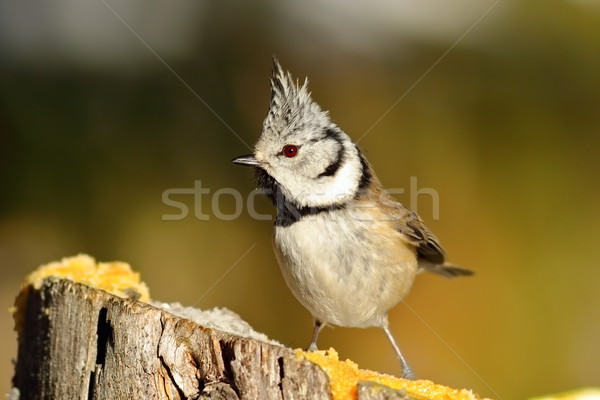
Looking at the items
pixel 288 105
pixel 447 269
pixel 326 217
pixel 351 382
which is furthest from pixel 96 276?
pixel 447 269

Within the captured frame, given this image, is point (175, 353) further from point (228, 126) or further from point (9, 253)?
point (9, 253)

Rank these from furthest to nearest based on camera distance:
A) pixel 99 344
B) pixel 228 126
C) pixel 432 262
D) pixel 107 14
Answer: pixel 107 14, pixel 228 126, pixel 432 262, pixel 99 344

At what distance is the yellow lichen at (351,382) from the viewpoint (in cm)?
212

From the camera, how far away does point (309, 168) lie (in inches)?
143

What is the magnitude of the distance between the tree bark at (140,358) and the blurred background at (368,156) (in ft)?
11.5

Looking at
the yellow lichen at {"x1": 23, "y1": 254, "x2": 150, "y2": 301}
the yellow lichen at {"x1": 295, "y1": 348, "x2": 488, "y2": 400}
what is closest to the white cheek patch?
the yellow lichen at {"x1": 23, "y1": 254, "x2": 150, "y2": 301}

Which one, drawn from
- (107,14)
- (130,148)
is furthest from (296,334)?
(107,14)

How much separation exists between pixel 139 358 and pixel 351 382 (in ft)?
2.77

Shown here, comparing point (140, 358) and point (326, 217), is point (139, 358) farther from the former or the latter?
point (326, 217)

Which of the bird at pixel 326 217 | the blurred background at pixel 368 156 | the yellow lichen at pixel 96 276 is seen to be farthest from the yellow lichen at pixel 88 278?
the blurred background at pixel 368 156

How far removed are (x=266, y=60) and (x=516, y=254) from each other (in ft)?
10.5

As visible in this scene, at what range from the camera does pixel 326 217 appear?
345 cm

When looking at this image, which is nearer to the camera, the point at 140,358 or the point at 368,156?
the point at 140,358

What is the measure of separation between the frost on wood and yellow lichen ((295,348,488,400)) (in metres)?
Answer: 0.05
